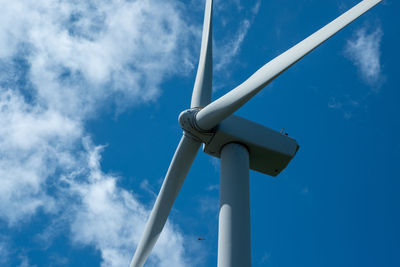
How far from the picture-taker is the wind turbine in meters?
9.72

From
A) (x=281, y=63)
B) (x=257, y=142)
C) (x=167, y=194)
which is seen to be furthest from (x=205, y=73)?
(x=167, y=194)

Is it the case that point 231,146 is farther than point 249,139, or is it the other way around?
point 249,139

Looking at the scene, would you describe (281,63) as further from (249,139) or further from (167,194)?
(167,194)

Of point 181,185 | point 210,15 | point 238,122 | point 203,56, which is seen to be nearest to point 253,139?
point 238,122

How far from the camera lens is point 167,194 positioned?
1205cm

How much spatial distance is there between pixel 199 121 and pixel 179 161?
140 centimetres

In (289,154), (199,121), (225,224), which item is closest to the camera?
(225,224)

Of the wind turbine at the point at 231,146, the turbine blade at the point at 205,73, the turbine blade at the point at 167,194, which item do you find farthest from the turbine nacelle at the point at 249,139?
the turbine blade at the point at 205,73

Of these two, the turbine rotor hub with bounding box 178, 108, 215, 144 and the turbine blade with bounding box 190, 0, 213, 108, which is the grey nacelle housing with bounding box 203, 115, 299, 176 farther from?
the turbine blade with bounding box 190, 0, 213, 108

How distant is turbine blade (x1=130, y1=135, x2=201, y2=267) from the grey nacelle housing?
0.53 metres

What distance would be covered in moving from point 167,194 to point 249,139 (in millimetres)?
2783

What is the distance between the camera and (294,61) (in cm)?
983

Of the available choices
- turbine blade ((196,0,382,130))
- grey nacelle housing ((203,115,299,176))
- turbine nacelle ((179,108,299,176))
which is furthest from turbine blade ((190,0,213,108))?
turbine blade ((196,0,382,130))

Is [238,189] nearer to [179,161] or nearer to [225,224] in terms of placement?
[225,224]
